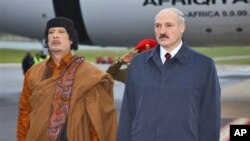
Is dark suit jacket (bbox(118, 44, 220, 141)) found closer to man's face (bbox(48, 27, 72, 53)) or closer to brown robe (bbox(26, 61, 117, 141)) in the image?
brown robe (bbox(26, 61, 117, 141))

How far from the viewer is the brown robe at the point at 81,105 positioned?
11.9 ft

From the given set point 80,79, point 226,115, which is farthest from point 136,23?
point 80,79

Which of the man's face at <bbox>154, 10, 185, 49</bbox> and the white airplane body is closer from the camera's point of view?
the man's face at <bbox>154, 10, 185, 49</bbox>

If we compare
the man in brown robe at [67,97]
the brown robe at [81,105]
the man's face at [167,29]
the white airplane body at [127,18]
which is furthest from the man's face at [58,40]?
the white airplane body at [127,18]

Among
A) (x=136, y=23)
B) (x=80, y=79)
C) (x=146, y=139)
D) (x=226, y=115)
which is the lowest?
(x=226, y=115)

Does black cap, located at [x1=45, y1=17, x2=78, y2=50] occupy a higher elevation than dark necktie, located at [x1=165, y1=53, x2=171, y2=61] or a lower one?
higher

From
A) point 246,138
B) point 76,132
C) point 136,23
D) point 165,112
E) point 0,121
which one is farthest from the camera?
point 136,23

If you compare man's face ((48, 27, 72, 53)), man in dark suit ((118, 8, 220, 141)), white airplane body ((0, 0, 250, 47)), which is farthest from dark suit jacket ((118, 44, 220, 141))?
white airplane body ((0, 0, 250, 47))

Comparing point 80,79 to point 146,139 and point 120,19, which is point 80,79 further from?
point 120,19

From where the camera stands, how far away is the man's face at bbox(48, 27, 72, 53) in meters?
3.75

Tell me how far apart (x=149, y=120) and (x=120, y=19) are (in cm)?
1039

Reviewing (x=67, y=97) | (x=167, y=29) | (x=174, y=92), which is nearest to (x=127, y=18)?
(x=67, y=97)

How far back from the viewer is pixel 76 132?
3617 millimetres

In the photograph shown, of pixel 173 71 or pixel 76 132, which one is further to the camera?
pixel 76 132
